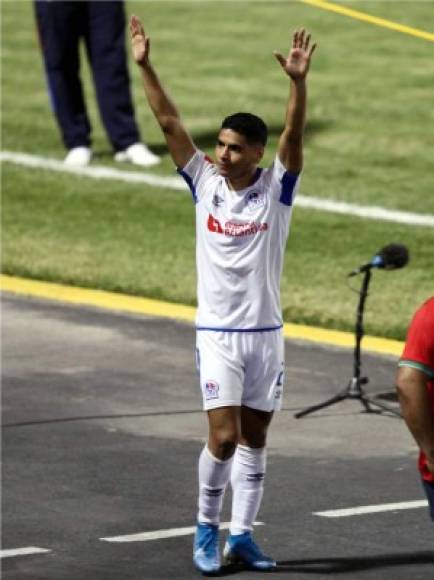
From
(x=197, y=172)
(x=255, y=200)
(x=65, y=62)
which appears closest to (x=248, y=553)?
(x=255, y=200)

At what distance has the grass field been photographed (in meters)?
18.0

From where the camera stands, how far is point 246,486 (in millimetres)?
9898

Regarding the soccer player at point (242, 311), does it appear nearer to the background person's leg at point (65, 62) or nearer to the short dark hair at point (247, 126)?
the short dark hair at point (247, 126)

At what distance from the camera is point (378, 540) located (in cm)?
1038

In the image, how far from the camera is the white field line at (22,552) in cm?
1014

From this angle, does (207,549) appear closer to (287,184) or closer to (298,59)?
(287,184)

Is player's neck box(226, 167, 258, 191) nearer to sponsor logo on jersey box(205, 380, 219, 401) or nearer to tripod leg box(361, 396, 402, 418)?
sponsor logo on jersey box(205, 380, 219, 401)

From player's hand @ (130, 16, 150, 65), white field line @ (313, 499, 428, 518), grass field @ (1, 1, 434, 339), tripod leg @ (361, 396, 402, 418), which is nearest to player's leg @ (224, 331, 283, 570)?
white field line @ (313, 499, 428, 518)

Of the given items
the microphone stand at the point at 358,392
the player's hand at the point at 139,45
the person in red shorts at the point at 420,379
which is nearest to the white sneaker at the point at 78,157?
the microphone stand at the point at 358,392

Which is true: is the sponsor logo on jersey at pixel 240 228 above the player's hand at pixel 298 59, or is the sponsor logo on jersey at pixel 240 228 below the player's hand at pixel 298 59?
below

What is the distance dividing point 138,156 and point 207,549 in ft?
45.0

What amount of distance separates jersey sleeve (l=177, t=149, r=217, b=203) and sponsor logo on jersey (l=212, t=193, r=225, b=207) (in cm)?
11

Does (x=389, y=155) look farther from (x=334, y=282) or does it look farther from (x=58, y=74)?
(x=334, y=282)

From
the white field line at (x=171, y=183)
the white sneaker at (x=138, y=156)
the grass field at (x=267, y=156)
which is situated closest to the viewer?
the grass field at (x=267, y=156)
